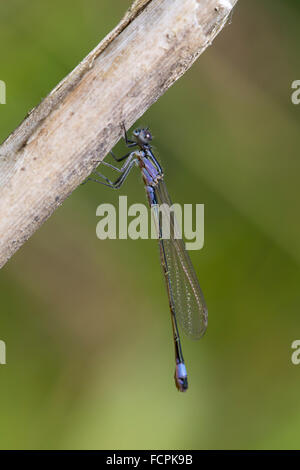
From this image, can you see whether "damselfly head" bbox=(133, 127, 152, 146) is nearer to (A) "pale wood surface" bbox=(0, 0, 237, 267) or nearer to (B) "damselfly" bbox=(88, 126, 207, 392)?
(B) "damselfly" bbox=(88, 126, 207, 392)

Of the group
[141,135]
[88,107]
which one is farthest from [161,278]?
[88,107]

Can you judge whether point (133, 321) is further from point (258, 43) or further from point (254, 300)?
point (258, 43)

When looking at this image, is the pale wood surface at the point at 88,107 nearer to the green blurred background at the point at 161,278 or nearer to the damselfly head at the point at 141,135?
the damselfly head at the point at 141,135

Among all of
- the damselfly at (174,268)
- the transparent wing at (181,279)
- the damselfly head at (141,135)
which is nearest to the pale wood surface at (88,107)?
the damselfly head at (141,135)

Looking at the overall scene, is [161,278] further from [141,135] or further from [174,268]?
[141,135]

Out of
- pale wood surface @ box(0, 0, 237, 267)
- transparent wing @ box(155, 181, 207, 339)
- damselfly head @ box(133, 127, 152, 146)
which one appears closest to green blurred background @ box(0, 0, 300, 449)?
transparent wing @ box(155, 181, 207, 339)

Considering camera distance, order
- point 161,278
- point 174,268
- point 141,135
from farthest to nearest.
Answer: point 161,278
point 174,268
point 141,135
